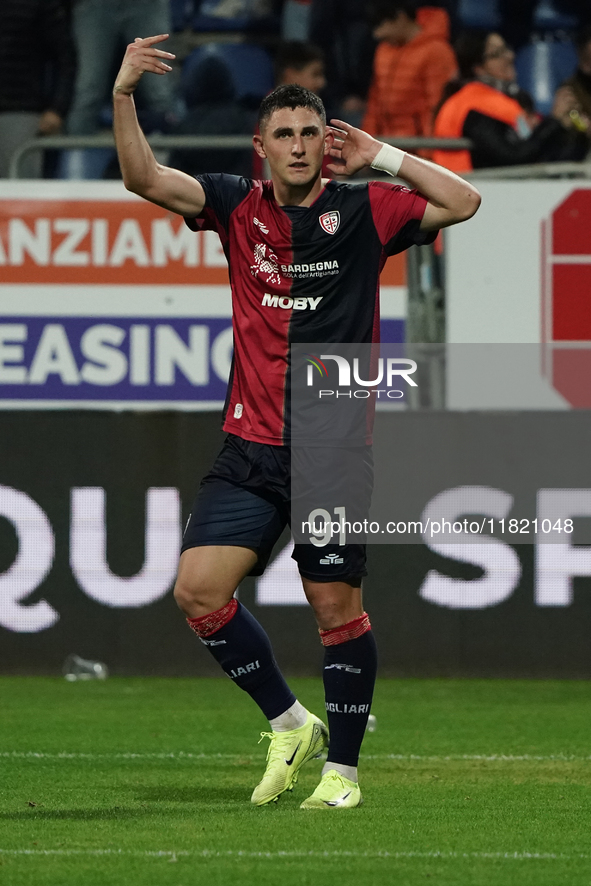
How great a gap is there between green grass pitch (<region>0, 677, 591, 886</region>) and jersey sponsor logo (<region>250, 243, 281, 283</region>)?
5.44ft

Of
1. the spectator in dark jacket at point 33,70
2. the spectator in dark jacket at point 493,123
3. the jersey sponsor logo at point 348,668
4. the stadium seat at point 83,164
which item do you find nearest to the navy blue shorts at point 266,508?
the jersey sponsor logo at point 348,668

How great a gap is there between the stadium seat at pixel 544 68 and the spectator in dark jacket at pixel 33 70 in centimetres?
360

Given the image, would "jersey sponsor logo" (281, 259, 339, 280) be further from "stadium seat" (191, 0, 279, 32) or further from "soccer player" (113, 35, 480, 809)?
"stadium seat" (191, 0, 279, 32)

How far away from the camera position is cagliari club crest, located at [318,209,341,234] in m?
5.23

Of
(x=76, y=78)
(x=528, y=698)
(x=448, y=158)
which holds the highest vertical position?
(x=76, y=78)

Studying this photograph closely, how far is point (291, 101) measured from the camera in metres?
5.13

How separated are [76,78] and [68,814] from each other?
7680 millimetres

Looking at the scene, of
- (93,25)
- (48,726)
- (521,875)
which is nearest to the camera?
(521,875)

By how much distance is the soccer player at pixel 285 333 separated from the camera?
513 centimetres

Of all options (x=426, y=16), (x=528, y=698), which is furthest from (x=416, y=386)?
(x=426, y=16)

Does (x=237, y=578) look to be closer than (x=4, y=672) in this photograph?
Yes

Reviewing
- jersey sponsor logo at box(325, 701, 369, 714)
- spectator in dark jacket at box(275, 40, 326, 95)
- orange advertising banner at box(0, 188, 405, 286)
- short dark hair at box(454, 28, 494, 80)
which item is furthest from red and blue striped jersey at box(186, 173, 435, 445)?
spectator in dark jacket at box(275, 40, 326, 95)

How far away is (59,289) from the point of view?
934 cm

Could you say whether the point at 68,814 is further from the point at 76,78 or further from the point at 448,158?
the point at 76,78
